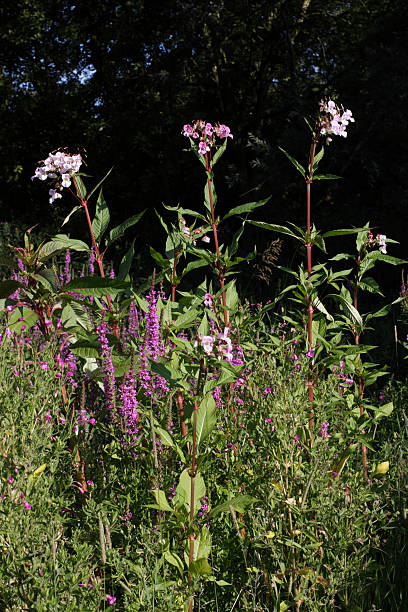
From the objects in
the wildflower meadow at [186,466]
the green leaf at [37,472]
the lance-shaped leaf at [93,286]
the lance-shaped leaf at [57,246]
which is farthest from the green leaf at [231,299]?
the green leaf at [37,472]

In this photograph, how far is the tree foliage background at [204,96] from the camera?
6.16 metres

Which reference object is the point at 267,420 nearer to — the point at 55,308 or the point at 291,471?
the point at 291,471

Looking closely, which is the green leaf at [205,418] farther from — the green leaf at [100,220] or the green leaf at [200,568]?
the green leaf at [100,220]

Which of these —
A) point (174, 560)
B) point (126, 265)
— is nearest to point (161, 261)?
point (126, 265)

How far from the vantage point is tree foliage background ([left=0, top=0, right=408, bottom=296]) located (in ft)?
20.2

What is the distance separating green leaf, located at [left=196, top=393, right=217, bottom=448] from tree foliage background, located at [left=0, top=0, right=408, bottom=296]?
14.9ft

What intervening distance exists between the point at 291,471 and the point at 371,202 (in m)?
4.99

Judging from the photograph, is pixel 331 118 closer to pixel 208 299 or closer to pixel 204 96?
pixel 208 299

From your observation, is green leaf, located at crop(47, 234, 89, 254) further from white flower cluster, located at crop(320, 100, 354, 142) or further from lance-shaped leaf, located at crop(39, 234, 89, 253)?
white flower cluster, located at crop(320, 100, 354, 142)

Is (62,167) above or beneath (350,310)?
above

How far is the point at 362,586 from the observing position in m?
1.73

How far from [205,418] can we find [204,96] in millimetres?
7493

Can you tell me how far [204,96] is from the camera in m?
8.41

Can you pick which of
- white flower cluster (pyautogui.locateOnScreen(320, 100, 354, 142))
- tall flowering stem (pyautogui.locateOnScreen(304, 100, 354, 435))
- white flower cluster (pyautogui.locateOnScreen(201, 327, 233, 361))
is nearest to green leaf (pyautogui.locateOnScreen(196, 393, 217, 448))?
white flower cluster (pyautogui.locateOnScreen(201, 327, 233, 361))
